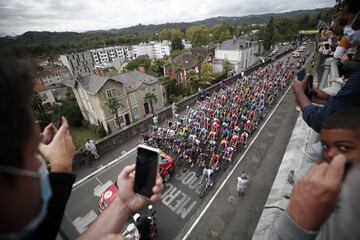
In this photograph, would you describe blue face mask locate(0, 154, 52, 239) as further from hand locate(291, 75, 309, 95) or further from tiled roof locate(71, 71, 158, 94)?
tiled roof locate(71, 71, 158, 94)

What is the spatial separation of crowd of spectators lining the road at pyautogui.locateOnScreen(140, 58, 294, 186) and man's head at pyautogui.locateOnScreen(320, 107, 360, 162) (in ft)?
31.6

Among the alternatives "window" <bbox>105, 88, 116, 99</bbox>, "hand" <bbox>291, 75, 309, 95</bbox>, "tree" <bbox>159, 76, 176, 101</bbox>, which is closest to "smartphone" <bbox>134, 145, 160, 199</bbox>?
"hand" <bbox>291, 75, 309, 95</bbox>

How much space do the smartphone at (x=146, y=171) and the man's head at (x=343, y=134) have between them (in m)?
2.17

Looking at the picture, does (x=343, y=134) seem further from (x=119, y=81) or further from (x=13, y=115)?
(x=119, y=81)

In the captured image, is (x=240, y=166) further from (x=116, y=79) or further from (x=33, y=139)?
(x=116, y=79)

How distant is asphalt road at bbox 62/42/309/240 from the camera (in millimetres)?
9531

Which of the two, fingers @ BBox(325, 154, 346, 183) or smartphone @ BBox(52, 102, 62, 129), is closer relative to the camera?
fingers @ BBox(325, 154, 346, 183)

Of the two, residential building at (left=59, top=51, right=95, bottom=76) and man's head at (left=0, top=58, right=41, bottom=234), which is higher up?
man's head at (left=0, top=58, right=41, bottom=234)

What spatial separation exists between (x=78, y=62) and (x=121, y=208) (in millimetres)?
118531

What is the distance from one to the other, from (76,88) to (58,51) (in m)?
104

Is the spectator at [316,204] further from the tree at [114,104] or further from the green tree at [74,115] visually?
the green tree at [74,115]

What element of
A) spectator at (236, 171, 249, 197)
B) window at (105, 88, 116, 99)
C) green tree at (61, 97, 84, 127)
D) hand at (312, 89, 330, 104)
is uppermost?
hand at (312, 89, 330, 104)

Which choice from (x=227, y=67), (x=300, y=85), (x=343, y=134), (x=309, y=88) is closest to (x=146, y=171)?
(x=343, y=134)

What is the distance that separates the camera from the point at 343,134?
214cm
